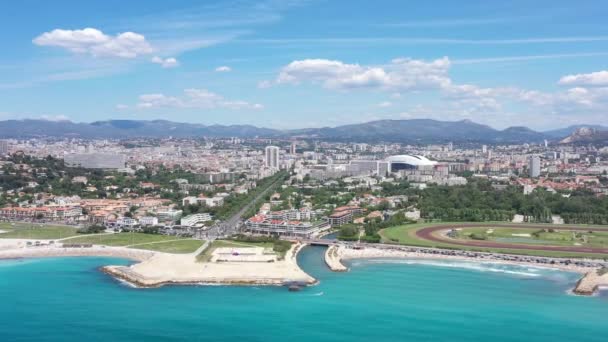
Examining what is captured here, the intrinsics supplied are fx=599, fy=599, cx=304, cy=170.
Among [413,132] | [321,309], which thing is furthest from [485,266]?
[413,132]

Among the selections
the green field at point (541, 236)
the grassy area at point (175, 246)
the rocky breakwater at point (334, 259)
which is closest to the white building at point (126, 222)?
the grassy area at point (175, 246)

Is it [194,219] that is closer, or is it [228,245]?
[228,245]

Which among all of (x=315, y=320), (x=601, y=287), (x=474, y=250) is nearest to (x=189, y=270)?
(x=315, y=320)

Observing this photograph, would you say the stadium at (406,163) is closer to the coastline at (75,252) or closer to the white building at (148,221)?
the white building at (148,221)

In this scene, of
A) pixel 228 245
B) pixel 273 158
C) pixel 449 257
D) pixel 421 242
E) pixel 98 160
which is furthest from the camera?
pixel 273 158

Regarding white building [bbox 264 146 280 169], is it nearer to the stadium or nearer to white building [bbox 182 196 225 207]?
the stadium

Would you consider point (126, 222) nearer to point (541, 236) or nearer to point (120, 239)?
point (120, 239)

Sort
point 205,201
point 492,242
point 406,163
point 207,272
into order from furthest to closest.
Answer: point 406,163
point 205,201
point 492,242
point 207,272
